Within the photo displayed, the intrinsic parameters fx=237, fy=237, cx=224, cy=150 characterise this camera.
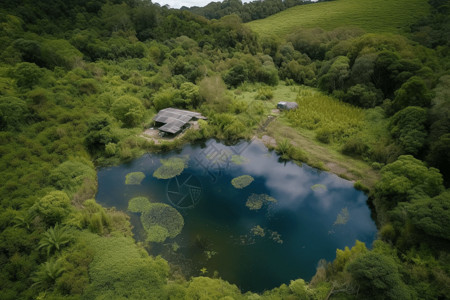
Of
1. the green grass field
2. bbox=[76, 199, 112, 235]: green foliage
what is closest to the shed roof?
bbox=[76, 199, 112, 235]: green foliage

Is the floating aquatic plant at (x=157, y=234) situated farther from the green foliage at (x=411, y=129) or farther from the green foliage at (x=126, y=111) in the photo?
the green foliage at (x=411, y=129)

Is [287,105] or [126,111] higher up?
[126,111]

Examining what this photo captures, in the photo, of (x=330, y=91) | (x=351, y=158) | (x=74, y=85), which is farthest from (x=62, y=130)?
(x=330, y=91)

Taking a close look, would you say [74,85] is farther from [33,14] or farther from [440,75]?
[440,75]

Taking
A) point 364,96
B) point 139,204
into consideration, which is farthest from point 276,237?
point 364,96

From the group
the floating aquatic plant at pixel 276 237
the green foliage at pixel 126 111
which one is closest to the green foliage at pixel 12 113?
the green foliage at pixel 126 111

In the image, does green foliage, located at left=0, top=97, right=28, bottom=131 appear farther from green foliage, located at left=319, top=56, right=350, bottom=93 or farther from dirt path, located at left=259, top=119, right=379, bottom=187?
green foliage, located at left=319, top=56, right=350, bottom=93

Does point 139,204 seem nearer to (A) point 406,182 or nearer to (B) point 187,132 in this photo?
(B) point 187,132

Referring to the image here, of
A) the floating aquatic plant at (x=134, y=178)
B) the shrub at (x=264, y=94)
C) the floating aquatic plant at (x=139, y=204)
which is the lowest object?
the floating aquatic plant at (x=139, y=204)
